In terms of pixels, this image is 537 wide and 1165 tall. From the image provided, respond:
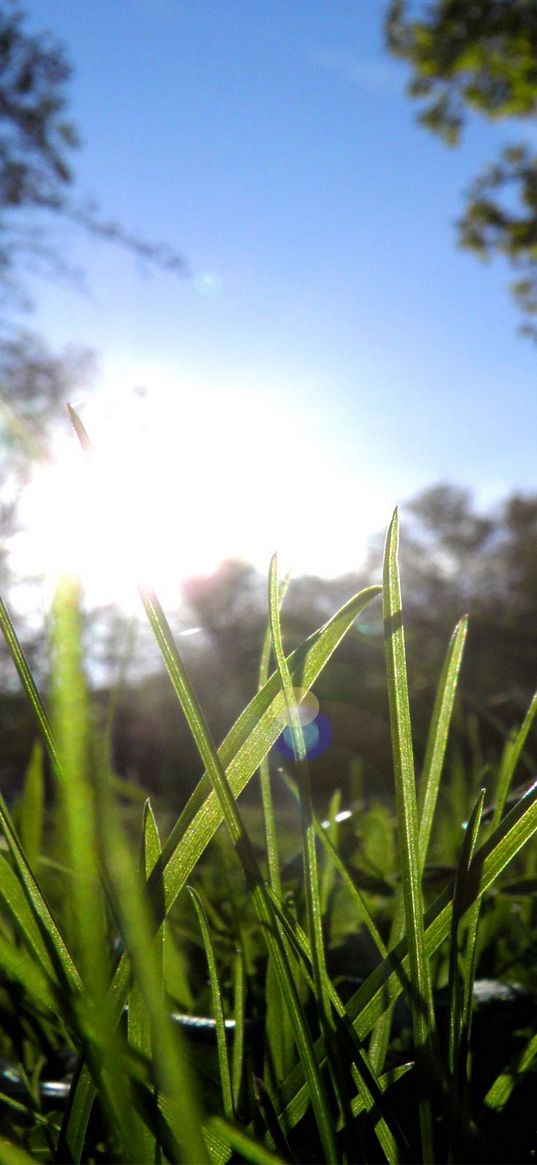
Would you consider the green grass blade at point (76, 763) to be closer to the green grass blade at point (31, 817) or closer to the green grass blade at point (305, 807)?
the green grass blade at point (305, 807)

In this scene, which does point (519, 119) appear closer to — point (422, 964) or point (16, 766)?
point (16, 766)

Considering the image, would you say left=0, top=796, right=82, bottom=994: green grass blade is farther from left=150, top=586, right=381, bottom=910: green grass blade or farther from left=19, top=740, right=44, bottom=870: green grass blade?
left=19, top=740, right=44, bottom=870: green grass blade

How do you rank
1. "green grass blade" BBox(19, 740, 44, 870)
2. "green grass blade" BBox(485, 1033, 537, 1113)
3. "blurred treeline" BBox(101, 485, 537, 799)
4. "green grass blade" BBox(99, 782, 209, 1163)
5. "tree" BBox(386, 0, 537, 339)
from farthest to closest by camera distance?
"tree" BBox(386, 0, 537, 339) < "blurred treeline" BBox(101, 485, 537, 799) < "green grass blade" BBox(19, 740, 44, 870) < "green grass blade" BBox(485, 1033, 537, 1113) < "green grass blade" BBox(99, 782, 209, 1163)

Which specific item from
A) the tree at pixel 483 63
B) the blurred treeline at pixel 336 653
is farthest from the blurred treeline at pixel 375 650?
the tree at pixel 483 63

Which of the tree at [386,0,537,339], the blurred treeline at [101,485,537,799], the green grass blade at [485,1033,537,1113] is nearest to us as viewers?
the green grass blade at [485,1033,537,1113]

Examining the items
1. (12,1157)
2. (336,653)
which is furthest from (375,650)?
(12,1157)

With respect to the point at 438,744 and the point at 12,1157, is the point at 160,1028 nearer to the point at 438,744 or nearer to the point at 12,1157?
the point at 12,1157

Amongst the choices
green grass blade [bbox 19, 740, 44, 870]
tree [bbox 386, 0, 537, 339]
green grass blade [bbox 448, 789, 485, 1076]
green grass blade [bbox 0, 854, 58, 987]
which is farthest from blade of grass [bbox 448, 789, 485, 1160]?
tree [bbox 386, 0, 537, 339]

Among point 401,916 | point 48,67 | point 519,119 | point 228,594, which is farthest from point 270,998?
point 48,67
